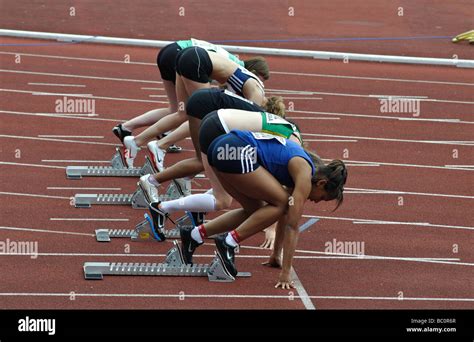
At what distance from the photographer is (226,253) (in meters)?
8.42

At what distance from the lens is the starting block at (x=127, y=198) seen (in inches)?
409

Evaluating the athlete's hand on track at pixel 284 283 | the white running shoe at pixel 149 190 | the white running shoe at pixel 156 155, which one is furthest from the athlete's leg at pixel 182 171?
the athlete's hand on track at pixel 284 283

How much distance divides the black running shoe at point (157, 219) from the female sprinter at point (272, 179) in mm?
1031

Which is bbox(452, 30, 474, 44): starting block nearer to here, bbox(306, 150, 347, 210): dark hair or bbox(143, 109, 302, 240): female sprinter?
bbox(143, 109, 302, 240): female sprinter

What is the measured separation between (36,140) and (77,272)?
4675mm

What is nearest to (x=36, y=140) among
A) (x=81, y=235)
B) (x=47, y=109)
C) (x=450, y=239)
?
(x=47, y=109)

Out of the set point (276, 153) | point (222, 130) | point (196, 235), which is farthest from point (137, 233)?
point (276, 153)

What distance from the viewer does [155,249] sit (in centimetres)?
927

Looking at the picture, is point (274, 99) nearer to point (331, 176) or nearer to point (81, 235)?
point (331, 176)

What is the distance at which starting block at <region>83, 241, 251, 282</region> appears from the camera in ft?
27.9

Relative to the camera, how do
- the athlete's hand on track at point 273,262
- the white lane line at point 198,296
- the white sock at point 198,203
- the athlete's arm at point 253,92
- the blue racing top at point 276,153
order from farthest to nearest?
the athlete's arm at point 253,92 < the white sock at point 198,203 < the athlete's hand on track at point 273,262 < the blue racing top at point 276,153 < the white lane line at point 198,296

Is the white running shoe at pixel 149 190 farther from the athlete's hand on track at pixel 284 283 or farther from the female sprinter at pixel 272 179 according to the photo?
the athlete's hand on track at pixel 284 283

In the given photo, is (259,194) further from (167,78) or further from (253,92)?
(167,78)

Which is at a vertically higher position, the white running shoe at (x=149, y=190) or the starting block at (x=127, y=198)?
the white running shoe at (x=149, y=190)
